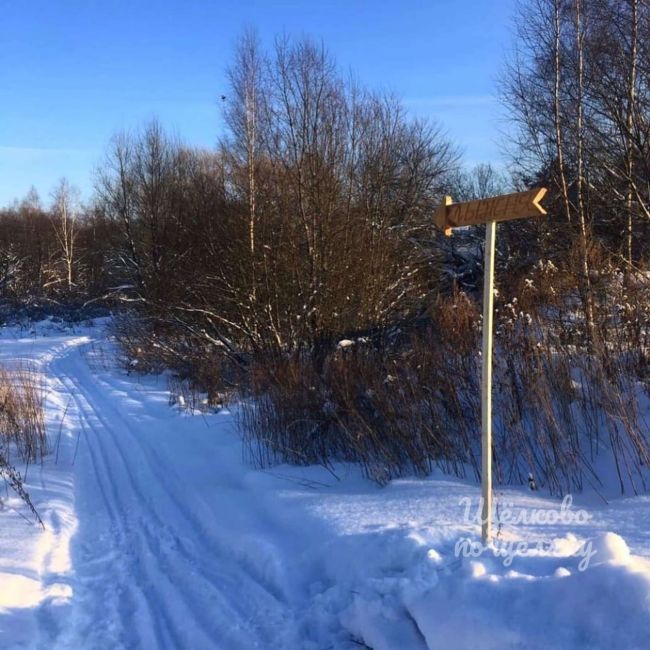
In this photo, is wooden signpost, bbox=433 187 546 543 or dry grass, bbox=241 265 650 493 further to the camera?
dry grass, bbox=241 265 650 493

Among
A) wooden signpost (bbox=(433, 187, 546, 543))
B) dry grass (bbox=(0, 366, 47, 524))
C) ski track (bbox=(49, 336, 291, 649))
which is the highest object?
wooden signpost (bbox=(433, 187, 546, 543))

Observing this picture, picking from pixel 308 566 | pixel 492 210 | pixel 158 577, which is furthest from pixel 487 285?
pixel 158 577

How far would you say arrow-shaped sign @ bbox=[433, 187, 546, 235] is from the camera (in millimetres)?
3287

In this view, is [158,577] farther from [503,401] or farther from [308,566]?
[503,401]

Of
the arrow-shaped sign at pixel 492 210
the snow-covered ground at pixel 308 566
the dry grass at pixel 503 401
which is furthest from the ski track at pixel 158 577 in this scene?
the arrow-shaped sign at pixel 492 210

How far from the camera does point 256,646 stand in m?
3.27

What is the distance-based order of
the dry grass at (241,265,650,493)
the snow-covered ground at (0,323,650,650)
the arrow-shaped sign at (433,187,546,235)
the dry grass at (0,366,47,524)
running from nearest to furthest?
the snow-covered ground at (0,323,650,650) → the arrow-shaped sign at (433,187,546,235) → the dry grass at (241,265,650,493) → the dry grass at (0,366,47,524)

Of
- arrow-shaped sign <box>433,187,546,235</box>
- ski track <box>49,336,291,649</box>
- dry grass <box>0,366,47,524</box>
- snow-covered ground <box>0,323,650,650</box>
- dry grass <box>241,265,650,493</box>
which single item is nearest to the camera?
snow-covered ground <box>0,323,650,650</box>

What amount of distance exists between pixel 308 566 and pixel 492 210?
253 centimetres

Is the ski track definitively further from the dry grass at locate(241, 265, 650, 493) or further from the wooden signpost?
the wooden signpost

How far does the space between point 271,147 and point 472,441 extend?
869cm

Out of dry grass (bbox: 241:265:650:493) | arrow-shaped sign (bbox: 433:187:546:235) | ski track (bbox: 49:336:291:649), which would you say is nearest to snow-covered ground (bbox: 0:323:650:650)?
ski track (bbox: 49:336:291:649)

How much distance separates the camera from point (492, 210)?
3441 millimetres

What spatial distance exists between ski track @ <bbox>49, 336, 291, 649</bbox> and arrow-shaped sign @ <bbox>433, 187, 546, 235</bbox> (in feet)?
8.29
